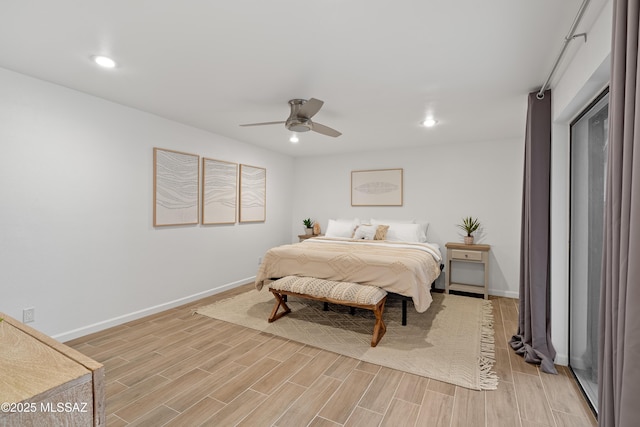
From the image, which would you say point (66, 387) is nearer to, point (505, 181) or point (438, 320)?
point (438, 320)

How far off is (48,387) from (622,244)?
163 centimetres

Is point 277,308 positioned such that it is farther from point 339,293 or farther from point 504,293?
point 504,293

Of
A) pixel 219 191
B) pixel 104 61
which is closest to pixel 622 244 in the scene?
pixel 104 61

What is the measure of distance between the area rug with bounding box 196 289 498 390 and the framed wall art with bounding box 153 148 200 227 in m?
1.24

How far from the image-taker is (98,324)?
3145mm

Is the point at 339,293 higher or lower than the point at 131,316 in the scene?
higher

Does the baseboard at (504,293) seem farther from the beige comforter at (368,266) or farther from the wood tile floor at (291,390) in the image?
the wood tile floor at (291,390)

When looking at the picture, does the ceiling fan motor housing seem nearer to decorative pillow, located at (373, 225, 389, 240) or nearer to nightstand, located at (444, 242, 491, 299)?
decorative pillow, located at (373, 225, 389, 240)

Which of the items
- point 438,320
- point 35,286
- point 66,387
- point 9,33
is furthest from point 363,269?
point 9,33

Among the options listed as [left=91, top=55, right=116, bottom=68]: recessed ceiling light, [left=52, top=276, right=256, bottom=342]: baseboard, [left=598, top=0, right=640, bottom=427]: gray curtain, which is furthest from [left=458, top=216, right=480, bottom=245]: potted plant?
[left=91, top=55, right=116, bottom=68]: recessed ceiling light

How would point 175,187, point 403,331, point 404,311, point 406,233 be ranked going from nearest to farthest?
point 403,331
point 404,311
point 175,187
point 406,233

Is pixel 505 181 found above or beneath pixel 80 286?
above

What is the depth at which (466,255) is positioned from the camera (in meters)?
4.48

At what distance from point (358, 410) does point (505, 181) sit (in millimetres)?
4059
